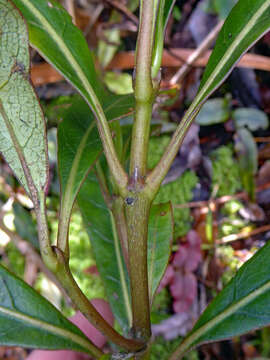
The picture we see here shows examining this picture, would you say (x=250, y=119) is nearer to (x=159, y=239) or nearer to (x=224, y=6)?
(x=224, y=6)

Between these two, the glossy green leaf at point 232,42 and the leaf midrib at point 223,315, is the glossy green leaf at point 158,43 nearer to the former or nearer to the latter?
the glossy green leaf at point 232,42

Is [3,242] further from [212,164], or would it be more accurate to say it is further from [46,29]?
[46,29]

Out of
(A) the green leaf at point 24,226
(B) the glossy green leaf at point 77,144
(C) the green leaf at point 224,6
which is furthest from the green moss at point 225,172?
(B) the glossy green leaf at point 77,144

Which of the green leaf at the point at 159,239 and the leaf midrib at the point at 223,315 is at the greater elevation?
the green leaf at the point at 159,239

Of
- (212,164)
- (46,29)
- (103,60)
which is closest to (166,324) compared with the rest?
(212,164)

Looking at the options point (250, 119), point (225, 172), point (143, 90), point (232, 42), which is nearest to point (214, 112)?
point (250, 119)

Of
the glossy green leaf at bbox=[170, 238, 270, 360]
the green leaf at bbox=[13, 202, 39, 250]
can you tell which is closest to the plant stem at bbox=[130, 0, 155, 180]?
the glossy green leaf at bbox=[170, 238, 270, 360]
